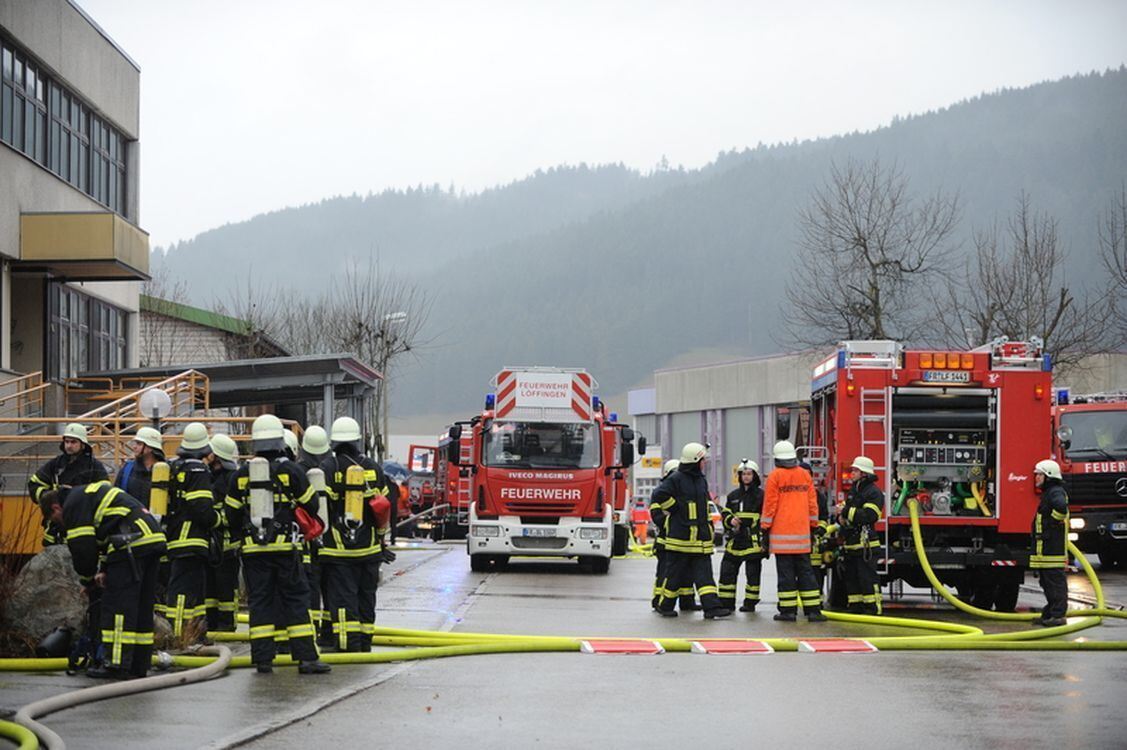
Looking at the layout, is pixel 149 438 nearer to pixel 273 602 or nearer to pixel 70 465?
pixel 70 465

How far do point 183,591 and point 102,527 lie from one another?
1.81 metres

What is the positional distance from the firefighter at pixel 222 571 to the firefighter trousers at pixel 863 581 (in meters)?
6.57

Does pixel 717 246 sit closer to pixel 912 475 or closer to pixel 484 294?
pixel 484 294

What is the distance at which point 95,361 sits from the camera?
3569cm

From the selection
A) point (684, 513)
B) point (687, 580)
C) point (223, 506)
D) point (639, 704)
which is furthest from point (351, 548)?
point (687, 580)

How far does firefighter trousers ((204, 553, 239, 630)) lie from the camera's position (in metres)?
14.0

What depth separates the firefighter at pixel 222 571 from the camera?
13.9 m

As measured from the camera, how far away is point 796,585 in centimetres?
1650

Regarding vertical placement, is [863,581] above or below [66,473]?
below

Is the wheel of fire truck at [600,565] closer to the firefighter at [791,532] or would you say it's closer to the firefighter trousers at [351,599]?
the firefighter at [791,532]

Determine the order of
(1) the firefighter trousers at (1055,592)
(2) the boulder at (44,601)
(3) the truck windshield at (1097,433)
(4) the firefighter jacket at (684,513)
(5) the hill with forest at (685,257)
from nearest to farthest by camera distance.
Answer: (2) the boulder at (44,601)
(1) the firefighter trousers at (1055,592)
(4) the firefighter jacket at (684,513)
(3) the truck windshield at (1097,433)
(5) the hill with forest at (685,257)

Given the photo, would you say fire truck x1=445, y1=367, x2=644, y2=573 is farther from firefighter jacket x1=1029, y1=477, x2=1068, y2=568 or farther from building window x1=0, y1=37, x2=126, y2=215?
building window x1=0, y1=37, x2=126, y2=215

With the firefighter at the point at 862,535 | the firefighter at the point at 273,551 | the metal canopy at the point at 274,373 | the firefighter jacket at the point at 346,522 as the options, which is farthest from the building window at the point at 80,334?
the firefighter at the point at 273,551

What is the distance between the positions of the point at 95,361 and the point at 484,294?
149 m
